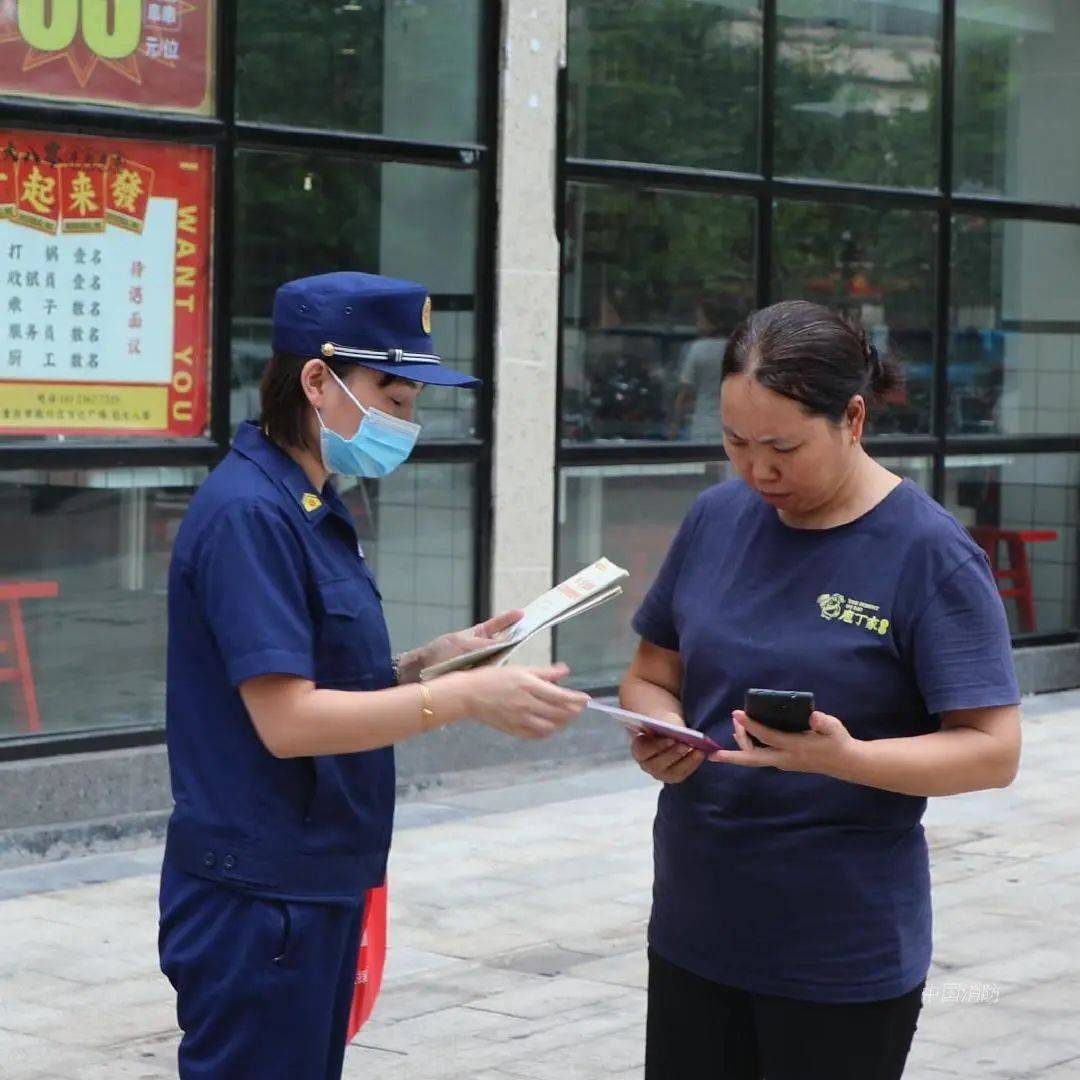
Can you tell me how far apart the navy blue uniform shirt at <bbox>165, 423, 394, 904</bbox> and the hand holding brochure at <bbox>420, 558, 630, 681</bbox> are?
0.48 ft

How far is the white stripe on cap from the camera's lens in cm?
340

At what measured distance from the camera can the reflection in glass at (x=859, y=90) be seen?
10.8 metres

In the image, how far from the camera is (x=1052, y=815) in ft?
30.0

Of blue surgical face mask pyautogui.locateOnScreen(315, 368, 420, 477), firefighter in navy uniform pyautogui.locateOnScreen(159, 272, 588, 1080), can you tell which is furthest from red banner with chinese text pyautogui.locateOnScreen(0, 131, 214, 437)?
firefighter in navy uniform pyautogui.locateOnScreen(159, 272, 588, 1080)

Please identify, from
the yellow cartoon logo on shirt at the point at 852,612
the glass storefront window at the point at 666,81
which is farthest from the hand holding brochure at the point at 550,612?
the glass storefront window at the point at 666,81

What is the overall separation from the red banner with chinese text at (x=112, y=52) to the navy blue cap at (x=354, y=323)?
4760mm

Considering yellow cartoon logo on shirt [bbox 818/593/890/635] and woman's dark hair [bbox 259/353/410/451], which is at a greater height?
woman's dark hair [bbox 259/353/410/451]

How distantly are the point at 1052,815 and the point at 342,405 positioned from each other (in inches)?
253

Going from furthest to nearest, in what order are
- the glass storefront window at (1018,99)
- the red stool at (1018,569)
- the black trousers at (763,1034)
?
the red stool at (1018,569), the glass storefront window at (1018,99), the black trousers at (763,1034)

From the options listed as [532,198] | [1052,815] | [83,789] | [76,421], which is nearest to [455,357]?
[532,198]

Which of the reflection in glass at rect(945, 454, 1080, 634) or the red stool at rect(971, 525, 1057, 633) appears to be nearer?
the reflection in glass at rect(945, 454, 1080, 634)

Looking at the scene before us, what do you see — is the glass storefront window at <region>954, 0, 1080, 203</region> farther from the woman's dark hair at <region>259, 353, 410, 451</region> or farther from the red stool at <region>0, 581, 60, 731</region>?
the woman's dark hair at <region>259, 353, 410, 451</region>

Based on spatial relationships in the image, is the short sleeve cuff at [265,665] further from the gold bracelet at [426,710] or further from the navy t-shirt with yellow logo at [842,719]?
the navy t-shirt with yellow logo at [842,719]

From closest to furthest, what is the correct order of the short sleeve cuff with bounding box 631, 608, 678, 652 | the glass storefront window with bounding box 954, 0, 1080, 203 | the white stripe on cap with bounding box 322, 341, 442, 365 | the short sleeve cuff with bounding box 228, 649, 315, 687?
the short sleeve cuff with bounding box 228, 649, 315, 687 < the white stripe on cap with bounding box 322, 341, 442, 365 < the short sleeve cuff with bounding box 631, 608, 678, 652 < the glass storefront window with bounding box 954, 0, 1080, 203
